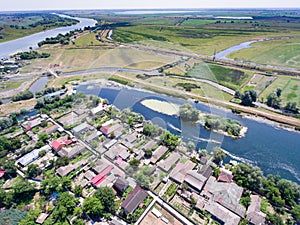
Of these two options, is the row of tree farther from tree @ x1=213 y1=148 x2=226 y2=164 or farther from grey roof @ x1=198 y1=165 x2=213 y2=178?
grey roof @ x1=198 y1=165 x2=213 y2=178

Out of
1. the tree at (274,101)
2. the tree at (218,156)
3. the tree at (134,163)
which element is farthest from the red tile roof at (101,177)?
the tree at (274,101)

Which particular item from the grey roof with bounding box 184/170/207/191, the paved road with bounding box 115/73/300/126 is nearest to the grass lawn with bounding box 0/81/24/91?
the paved road with bounding box 115/73/300/126

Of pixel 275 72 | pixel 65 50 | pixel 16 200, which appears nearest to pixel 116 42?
pixel 65 50

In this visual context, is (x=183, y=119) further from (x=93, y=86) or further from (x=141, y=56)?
(x=141, y=56)

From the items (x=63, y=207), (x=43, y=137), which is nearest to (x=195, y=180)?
(x=63, y=207)

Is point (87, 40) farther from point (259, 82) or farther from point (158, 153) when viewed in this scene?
point (158, 153)
